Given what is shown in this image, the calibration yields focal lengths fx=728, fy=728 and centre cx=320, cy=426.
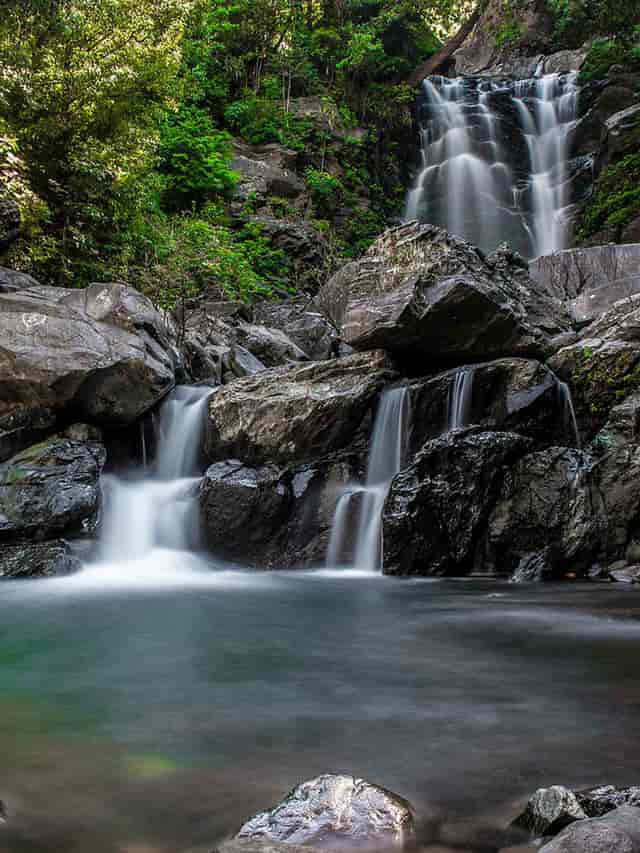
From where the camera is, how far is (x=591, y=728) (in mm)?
3330

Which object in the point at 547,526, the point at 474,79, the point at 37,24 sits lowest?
the point at 547,526

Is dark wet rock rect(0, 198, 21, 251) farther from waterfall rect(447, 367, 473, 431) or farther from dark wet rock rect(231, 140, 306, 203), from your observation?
dark wet rock rect(231, 140, 306, 203)

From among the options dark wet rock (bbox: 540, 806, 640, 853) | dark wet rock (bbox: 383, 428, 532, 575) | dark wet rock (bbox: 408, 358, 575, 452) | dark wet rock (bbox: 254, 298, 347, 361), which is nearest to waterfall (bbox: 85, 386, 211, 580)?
dark wet rock (bbox: 383, 428, 532, 575)

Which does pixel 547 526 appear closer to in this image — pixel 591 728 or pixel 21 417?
pixel 591 728

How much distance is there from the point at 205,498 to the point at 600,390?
5.36 m

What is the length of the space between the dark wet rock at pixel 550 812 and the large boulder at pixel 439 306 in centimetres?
827

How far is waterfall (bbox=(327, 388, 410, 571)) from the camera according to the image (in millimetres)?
9031

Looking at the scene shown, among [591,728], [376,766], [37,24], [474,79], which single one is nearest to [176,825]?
[376,766]

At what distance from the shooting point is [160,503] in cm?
991

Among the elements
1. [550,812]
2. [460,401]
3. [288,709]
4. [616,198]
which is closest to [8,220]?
[460,401]

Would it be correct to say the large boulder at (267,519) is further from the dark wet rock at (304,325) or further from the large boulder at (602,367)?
the dark wet rock at (304,325)

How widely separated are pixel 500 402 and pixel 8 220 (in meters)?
7.50

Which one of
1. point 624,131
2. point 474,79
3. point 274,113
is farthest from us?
point 474,79

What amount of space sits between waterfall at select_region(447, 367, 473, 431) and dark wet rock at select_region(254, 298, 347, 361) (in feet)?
16.7
